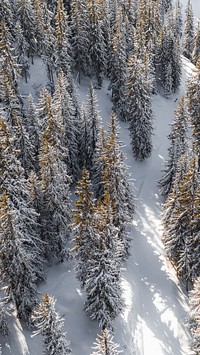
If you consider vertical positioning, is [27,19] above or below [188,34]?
above

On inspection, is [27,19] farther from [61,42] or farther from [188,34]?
[188,34]

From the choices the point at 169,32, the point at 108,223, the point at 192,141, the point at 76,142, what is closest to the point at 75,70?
the point at 169,32

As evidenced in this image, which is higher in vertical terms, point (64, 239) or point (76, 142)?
point (76, 142)

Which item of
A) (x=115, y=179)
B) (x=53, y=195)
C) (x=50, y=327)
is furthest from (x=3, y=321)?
(x=115, y=179)

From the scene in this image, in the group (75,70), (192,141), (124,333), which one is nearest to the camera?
(124,333)

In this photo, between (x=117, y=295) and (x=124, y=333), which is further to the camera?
(x=124, y=333)

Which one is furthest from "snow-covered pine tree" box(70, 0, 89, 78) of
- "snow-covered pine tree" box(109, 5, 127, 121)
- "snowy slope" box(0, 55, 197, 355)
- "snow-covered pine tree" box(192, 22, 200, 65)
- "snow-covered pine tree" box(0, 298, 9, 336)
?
"snow-covered pine tree" box(0, 298, 9, 336)

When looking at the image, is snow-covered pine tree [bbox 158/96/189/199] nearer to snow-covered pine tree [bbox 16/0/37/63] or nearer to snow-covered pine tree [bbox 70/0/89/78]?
snow-covered pine tree [bbox 70/0/89/78]

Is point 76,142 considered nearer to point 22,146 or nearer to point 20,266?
point 22,146
